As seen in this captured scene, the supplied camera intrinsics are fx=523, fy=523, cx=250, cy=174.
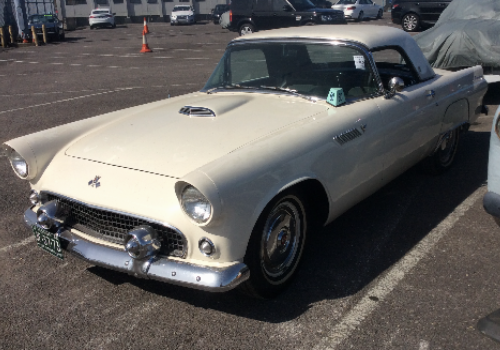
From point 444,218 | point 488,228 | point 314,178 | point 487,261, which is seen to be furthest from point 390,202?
point 314,178

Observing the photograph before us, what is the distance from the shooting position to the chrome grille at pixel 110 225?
2.90m

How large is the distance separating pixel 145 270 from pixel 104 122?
165 centimetres

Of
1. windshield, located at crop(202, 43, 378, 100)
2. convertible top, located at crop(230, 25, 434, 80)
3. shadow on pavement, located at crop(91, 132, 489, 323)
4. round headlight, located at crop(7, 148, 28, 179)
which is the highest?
convertible top, located at crop(230, 25, 434, 80)

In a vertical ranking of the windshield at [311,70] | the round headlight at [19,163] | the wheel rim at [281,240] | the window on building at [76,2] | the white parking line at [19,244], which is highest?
the windshield at [311,70]

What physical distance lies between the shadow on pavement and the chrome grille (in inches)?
19.2

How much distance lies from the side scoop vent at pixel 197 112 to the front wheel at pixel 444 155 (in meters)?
2.42

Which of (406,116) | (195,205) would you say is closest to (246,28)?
(406,116)

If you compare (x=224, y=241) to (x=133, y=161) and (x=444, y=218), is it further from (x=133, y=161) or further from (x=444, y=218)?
(x=444, y=218)

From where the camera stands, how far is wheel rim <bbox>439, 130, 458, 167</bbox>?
5164mm

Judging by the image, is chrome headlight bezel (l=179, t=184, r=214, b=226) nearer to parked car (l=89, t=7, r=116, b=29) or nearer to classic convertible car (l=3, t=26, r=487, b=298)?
classic convertible car (l=3, t=26, r=487, b=298)

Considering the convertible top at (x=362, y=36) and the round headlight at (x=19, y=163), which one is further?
the convertible top at (x=362, y=36)

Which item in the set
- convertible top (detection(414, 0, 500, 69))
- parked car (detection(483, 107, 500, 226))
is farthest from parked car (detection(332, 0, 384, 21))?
parked car (detection(483, 107, 500, 226))

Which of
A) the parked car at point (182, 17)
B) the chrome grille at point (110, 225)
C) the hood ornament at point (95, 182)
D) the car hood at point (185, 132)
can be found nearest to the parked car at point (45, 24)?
the parked car at point (182, 17)

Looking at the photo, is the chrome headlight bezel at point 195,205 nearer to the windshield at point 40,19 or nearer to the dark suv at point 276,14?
the dark suv at point 276,14
